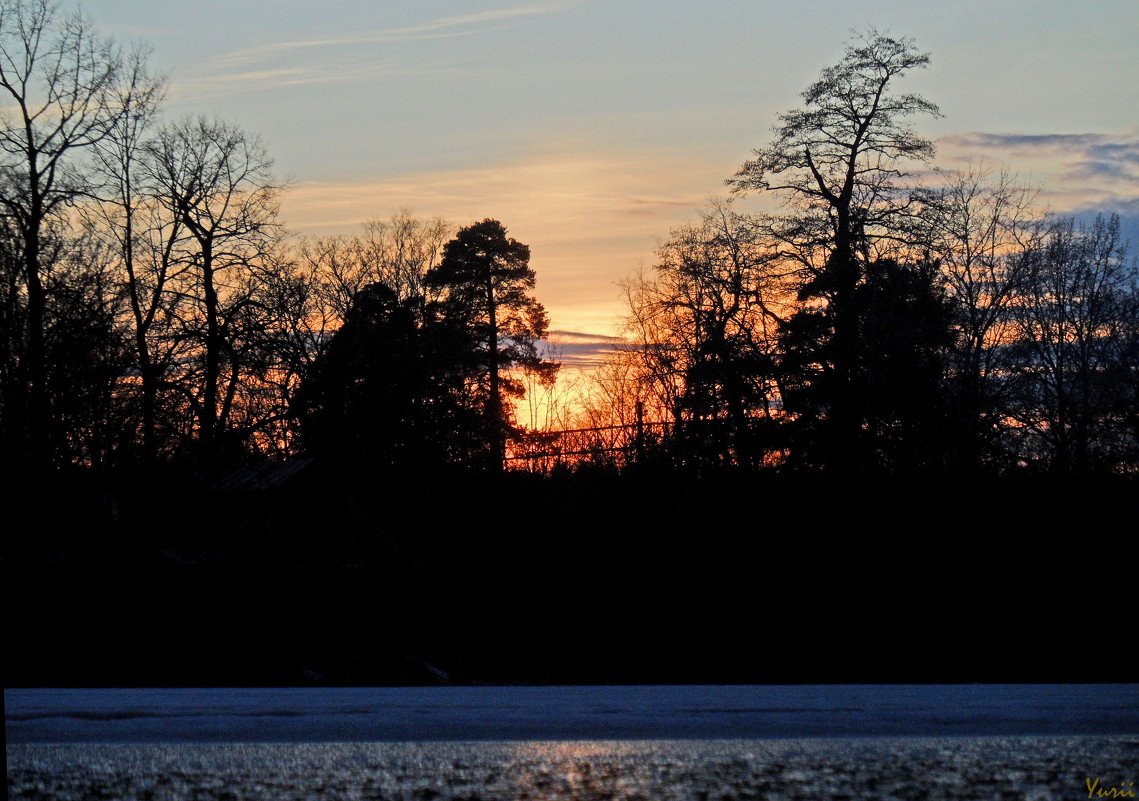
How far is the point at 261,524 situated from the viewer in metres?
30.1

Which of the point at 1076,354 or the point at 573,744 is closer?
the point at 573,744

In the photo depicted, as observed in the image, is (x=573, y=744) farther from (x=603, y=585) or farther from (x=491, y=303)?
(x=491, y=303)

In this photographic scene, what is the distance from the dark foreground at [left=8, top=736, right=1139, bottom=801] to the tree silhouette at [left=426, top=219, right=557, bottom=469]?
156ft

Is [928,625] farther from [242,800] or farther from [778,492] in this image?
[242,800]

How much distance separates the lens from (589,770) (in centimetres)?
123

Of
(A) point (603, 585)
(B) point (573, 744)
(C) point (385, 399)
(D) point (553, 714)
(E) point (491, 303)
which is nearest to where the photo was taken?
(B) point (573, 744)

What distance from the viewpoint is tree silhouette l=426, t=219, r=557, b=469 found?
50156 millimetres

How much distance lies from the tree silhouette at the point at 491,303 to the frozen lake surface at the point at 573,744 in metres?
47.2

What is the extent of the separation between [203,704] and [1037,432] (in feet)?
129

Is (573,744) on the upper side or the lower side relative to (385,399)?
lower

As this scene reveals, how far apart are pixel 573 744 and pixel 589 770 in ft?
0.43

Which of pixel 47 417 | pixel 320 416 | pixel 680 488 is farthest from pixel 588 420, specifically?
pixel 47 417
